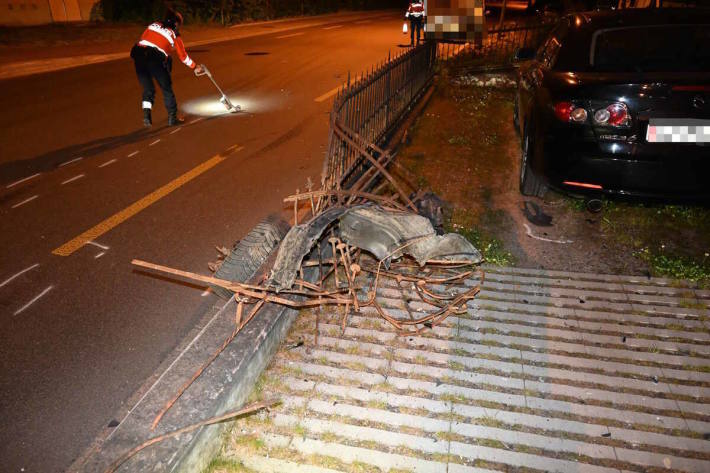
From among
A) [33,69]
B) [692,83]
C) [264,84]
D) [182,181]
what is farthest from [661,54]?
[33,69]

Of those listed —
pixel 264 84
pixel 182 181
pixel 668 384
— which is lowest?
pixel 668 384

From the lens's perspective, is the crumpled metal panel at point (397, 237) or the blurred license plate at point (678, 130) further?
the blurred license plate at point (678, 130)

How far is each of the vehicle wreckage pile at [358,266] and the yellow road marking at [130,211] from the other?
1607 mm

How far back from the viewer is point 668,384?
250 centimetres

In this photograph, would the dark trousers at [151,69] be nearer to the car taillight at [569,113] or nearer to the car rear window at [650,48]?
the car taillight at [569,113]

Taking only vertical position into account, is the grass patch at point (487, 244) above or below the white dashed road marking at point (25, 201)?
below

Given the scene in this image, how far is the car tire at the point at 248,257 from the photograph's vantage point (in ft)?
10.6

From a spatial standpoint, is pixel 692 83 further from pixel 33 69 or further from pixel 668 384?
pixel 33 69

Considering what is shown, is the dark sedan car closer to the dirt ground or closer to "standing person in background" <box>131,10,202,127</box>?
the dirt ground

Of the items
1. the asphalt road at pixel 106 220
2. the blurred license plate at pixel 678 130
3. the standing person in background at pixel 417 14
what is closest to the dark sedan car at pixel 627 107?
the blurred license plate at pixel 678 130

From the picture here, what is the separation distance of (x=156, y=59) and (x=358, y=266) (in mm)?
6587

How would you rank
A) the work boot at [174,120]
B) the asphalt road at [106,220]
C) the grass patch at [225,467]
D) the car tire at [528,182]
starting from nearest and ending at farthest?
1. the grass patch at [225,467]
2. the asphalt road at [106,220]
3. the car tire at [528,182]
4. the work boot at [174,120]

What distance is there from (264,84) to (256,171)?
5993 millimetres

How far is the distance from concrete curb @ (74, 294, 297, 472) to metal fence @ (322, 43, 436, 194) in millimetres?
1472
